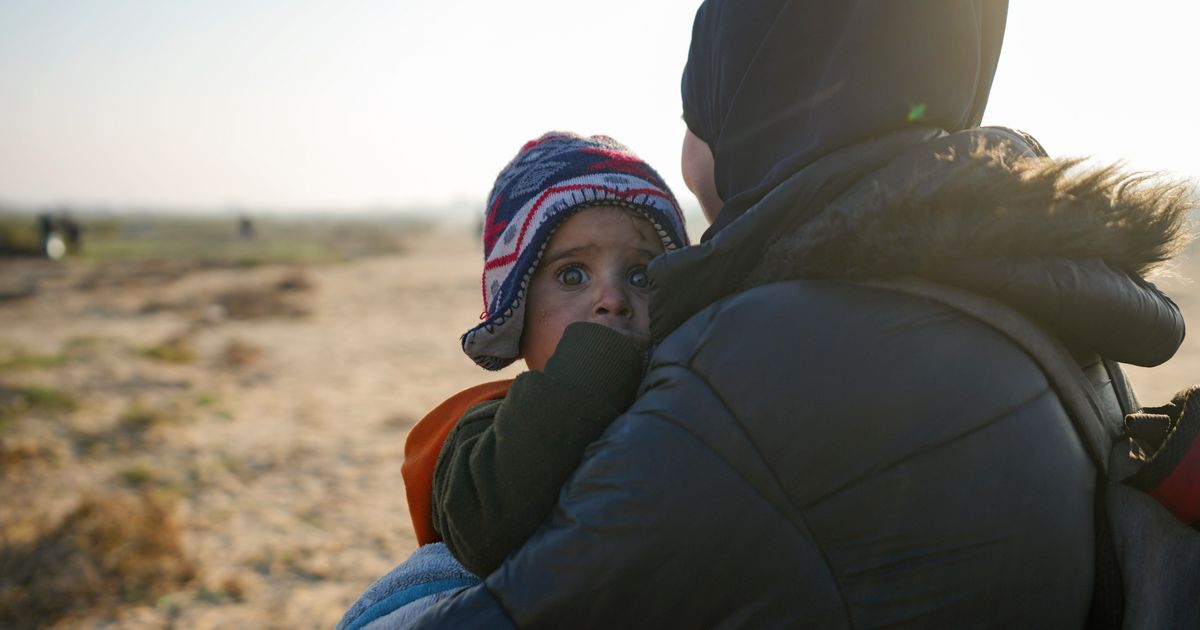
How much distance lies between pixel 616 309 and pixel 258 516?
4853 millimetres

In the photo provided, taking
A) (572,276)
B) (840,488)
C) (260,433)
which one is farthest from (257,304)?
(840,488)

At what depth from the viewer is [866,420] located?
88cm

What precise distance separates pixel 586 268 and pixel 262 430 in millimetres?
7071

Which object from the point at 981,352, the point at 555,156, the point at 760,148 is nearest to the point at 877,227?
the point at 981,352

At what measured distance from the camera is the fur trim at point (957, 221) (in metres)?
0.96

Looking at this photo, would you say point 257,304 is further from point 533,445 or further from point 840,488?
point 840,488

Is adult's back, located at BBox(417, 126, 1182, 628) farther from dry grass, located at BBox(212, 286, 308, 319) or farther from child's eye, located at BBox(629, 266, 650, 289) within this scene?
dry grass, located at BBox(212, 286, 308, 319)

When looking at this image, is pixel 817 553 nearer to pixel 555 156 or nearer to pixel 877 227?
pixel 877 227

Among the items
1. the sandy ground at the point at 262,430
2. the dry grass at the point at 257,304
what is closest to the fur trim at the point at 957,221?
the sandy ground at the point at 262,430

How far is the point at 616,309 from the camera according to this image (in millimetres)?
1757

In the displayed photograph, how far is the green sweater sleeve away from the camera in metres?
1.04

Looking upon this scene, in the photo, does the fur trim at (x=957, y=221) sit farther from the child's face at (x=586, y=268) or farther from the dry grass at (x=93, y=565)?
the dry grass at (x=93, y=565)

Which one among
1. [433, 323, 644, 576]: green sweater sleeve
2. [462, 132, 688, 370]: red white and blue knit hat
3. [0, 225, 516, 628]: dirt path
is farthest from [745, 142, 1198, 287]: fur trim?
[0, 225, 516, 628]: dirt path

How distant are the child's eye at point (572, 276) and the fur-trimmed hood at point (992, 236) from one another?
0.87 m
